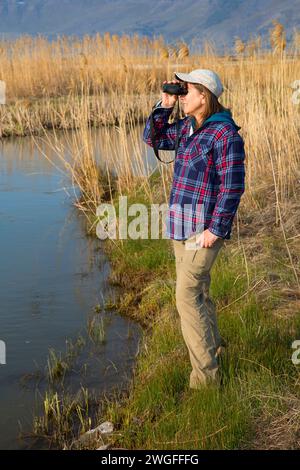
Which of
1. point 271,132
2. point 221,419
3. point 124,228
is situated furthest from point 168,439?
point 271,132

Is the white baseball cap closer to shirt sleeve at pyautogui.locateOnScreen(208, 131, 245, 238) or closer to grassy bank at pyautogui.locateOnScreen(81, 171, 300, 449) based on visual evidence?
shirt sleeve at pyautogui.locateOnScreen(208, 131, 245, 238)

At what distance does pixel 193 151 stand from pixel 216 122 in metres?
0.17

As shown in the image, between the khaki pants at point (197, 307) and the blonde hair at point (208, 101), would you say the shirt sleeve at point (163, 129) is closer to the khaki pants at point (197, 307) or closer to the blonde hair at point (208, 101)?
the blonde hair at point (208, 101)

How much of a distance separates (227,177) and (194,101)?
415mm

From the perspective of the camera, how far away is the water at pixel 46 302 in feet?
13.2

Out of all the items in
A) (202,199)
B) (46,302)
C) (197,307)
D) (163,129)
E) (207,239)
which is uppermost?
(163,129)

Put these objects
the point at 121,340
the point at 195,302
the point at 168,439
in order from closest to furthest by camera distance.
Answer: the point at 168,439 < the point at 195,302 < the point at 121,340

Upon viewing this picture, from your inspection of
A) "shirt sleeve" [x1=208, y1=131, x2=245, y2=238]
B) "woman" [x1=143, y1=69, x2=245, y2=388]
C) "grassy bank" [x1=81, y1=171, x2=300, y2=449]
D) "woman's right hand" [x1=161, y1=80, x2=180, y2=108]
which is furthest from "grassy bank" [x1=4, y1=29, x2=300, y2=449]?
"woman's right hand" [x1=161, y1=80, x2=180, y2=108]

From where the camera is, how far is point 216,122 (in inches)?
122

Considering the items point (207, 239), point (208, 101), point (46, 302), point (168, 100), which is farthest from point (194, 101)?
point (46, 302)

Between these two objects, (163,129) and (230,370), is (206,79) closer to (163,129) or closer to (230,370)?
(163,129)

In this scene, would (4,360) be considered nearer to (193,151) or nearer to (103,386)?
(103,386)

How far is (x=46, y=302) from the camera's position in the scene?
17.6ft
